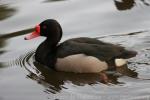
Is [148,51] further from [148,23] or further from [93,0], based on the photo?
[93,0]

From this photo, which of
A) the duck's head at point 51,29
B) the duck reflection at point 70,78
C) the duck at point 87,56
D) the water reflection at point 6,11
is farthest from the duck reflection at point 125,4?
the duck reflection at point 70,78

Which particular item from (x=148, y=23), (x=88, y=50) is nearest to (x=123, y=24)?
(x=148, y=23)

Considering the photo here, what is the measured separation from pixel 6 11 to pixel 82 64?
3766 millimetres

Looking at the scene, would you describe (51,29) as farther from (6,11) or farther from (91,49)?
(6,11)

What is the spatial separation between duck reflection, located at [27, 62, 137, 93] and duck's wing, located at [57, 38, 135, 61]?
0.27 meters

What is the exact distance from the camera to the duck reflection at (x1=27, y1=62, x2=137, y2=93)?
27.6 ft

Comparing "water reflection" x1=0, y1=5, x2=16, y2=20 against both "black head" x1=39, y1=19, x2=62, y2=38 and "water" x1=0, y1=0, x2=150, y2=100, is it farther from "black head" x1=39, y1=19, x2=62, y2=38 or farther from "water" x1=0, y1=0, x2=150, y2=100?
"black head" x1=39, y1=19, x2=62, y2=38

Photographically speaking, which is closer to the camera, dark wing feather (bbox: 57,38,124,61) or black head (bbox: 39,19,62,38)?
dark wing feather (bbox: 57,38,124,61)

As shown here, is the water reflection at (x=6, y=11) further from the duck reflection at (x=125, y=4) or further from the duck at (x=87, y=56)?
the duck at (x=87, y=56)

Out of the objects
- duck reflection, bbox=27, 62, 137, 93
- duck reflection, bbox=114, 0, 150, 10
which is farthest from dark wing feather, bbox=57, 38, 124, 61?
duck reflection, bbox=114, 0, 150, 10

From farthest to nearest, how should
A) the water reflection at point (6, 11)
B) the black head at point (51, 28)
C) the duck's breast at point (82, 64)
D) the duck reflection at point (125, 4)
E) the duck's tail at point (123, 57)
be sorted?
the duck reflection at point (125, 4) < the water reflection at point (6, 11) < the black head at point (51, 28) < the duck's tail at point (123, 57) < the duck's breast at point (82, 64)

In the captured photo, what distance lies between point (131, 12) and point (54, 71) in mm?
3157

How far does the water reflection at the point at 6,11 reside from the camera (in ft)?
38.6

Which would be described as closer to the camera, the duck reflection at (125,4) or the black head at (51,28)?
the black head at (51,28)
